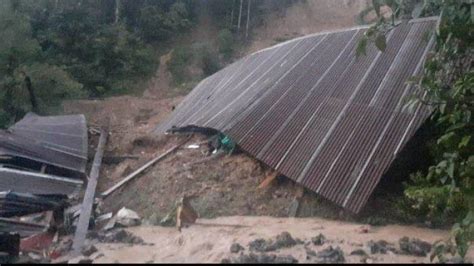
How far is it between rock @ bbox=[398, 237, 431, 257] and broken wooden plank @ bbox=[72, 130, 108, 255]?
3.51 metres

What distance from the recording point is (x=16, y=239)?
662 centimetres

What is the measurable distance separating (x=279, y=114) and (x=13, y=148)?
15.5 feet

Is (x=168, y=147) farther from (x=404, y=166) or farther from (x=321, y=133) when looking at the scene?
(x=404, y=166)

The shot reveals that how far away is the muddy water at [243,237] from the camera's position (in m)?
7.43

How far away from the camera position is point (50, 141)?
46.9 ft

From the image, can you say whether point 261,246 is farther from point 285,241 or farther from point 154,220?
point 154,220

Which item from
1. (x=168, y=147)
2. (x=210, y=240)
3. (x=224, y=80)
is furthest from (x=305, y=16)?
(x=210, y=240)

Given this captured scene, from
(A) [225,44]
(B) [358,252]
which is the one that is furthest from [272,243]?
(A) [225,44]

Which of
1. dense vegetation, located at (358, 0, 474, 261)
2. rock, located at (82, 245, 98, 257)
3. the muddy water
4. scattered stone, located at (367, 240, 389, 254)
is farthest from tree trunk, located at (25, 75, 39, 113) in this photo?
dense vegetation, located at (358, 0, 474, 261)

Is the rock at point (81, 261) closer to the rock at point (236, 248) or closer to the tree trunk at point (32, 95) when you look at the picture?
the rock at point (236, 248)

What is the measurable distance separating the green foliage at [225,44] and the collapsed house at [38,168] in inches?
497

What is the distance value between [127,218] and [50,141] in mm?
4960

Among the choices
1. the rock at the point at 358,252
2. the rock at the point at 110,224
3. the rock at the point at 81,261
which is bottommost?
the rock at the point at 110,224

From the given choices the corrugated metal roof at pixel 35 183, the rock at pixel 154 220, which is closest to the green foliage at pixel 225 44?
the corrugated metal roof at pixel 35 183
